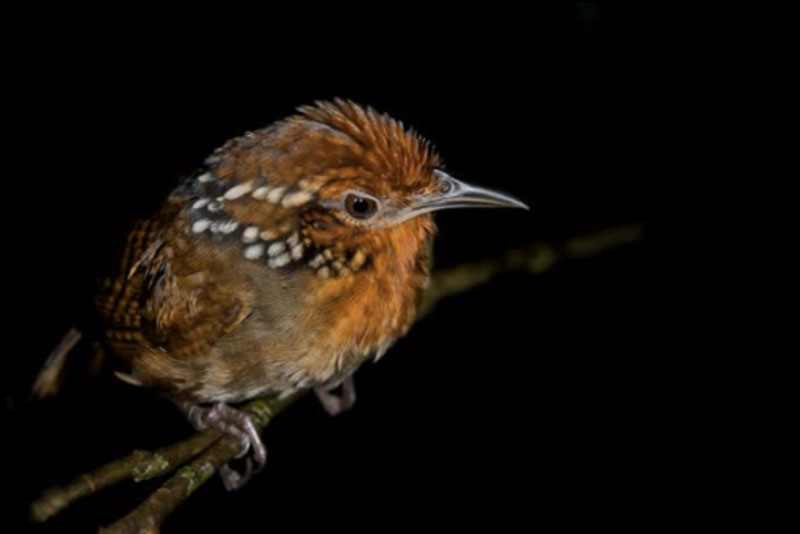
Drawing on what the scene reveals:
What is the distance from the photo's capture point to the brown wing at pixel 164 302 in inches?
114

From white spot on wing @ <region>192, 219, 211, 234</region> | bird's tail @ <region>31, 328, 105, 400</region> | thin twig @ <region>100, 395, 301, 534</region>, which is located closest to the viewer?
thin twig @ <region>100, 395, 301, 534</region>

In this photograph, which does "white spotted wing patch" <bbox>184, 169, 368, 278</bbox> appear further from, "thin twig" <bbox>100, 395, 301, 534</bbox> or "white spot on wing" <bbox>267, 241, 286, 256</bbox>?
"thin twig" <bbox>100, 395, 301, 534</bbox>

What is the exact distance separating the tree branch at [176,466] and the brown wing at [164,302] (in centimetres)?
29

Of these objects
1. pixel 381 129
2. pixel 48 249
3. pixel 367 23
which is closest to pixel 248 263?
pixel 381 129

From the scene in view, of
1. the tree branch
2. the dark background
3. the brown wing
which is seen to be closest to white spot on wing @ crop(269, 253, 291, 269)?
the brown wing

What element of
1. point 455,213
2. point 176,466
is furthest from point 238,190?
point 455,213

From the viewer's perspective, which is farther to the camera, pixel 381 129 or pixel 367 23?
pixel 367 23

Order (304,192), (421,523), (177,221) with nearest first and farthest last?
(304,192), (177,221), (421,523)

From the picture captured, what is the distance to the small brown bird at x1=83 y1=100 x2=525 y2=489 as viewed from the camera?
2.77m

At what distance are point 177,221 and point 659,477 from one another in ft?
10.0

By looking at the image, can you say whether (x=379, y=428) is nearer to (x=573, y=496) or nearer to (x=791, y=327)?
(x=573, y=496)

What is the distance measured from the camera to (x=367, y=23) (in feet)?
17.2

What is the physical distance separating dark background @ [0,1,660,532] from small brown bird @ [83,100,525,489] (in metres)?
1.57

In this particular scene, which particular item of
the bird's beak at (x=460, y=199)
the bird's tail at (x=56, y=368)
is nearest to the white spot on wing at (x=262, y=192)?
the bird's beak at (x=460, y=199)
